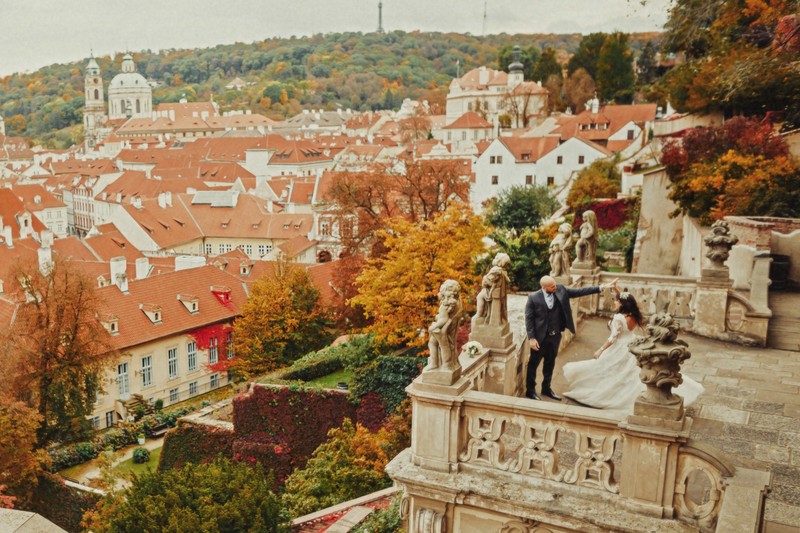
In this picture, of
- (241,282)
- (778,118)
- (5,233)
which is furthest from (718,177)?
(5,233)

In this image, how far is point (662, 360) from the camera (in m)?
5.79

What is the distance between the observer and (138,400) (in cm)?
3114

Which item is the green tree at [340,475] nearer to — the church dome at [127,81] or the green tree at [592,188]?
the green tree at [592,188]

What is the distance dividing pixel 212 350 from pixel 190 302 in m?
2.68

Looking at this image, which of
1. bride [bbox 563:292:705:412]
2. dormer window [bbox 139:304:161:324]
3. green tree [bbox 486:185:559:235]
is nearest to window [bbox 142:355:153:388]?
dormer window [bbox 139:304:161:324]

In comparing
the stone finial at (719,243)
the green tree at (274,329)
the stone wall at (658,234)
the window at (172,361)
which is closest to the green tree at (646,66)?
the stone wall at (658,234)

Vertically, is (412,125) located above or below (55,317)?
above

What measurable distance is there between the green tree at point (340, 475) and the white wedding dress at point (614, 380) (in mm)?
8902

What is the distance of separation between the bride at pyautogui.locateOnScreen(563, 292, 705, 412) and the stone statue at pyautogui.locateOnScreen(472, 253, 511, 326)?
3.28 ft

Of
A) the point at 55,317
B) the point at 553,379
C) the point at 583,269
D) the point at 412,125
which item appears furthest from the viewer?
the point at 412,125

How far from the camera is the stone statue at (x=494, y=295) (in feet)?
25.7

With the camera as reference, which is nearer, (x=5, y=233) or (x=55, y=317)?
(x=55, y=317)

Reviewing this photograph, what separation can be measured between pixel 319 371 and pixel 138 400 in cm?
1101

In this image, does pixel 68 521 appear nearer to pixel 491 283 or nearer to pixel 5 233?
pixel 491 283
